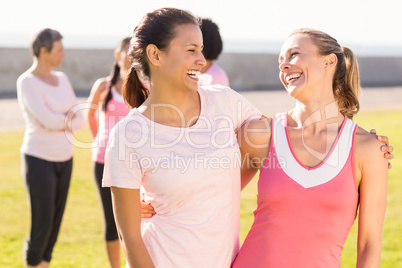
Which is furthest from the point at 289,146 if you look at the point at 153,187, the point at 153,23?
the point at 153,23

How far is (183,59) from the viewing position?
2.46 metres

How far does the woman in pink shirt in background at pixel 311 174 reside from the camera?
241cm

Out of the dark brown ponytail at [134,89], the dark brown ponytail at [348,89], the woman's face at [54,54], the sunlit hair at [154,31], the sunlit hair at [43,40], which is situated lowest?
the woman's face at [54,54]

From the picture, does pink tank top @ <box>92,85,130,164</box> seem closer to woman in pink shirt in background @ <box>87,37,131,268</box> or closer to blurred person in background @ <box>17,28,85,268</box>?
woman in pink shirt in background @ <box>87,37,131,268</box>

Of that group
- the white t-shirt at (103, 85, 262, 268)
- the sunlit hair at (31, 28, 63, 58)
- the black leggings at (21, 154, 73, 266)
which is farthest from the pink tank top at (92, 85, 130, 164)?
the white t-shirt at (103, 85, 262, 268)

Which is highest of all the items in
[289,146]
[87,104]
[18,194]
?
[289,146]

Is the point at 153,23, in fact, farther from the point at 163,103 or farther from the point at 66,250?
the point at 66,250

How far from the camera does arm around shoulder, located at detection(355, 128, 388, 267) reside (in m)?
2.43

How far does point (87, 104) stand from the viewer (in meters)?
5.20

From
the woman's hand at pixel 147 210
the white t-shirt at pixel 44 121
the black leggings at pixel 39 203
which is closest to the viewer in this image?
the woman's hand at pixel 147 210

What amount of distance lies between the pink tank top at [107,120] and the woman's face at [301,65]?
244cm

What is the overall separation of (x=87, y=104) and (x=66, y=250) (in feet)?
5.13

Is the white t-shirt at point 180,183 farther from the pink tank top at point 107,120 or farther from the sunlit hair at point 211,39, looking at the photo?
the pink tank top at point 107,120

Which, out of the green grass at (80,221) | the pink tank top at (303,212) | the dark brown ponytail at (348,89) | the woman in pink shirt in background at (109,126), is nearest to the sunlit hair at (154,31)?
the pink tank top at (303,212)
